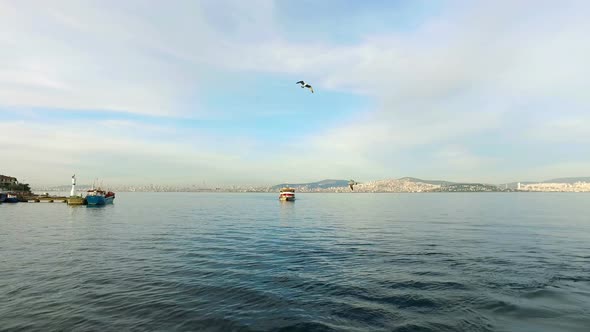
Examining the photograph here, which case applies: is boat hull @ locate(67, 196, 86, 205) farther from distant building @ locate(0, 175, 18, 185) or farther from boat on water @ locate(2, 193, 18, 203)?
distant building @ locate(0, 175, 18, 185)

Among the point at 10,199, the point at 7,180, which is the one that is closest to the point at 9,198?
the point at 10,199

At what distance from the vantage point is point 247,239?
3734 centimetres

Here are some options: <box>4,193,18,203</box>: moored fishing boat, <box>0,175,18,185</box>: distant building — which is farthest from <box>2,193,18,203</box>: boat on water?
<box>0,175,18,185</box>: distant building

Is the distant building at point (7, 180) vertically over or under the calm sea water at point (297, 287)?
over

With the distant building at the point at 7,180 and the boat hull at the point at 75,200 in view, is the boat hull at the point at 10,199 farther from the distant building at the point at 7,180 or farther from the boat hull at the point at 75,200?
the distant building at the point at 7,180

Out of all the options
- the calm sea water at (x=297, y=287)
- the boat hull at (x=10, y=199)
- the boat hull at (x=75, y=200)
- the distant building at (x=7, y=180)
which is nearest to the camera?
the calm sea water at (x=297, y=287)

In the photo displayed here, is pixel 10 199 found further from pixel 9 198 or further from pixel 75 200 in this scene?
pixel 75 200

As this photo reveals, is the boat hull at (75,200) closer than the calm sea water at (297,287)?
No

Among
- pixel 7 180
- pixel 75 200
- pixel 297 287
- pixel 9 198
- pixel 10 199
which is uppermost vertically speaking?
pixel 7 180

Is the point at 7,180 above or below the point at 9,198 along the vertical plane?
above

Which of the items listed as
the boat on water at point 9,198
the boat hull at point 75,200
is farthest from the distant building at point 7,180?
the boat hull at point 75,200

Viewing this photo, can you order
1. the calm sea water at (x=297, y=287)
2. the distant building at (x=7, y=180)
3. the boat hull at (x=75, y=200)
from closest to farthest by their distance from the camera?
1. the calm sea water at (x=297, y=287)
2. the boat hull at (x=75, y=200)
3. the distant building at (x=7, y=180)

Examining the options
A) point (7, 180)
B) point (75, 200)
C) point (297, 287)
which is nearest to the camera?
point (297, 287)

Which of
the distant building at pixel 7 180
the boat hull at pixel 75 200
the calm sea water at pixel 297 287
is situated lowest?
the calm sea water at pixel 297 287
